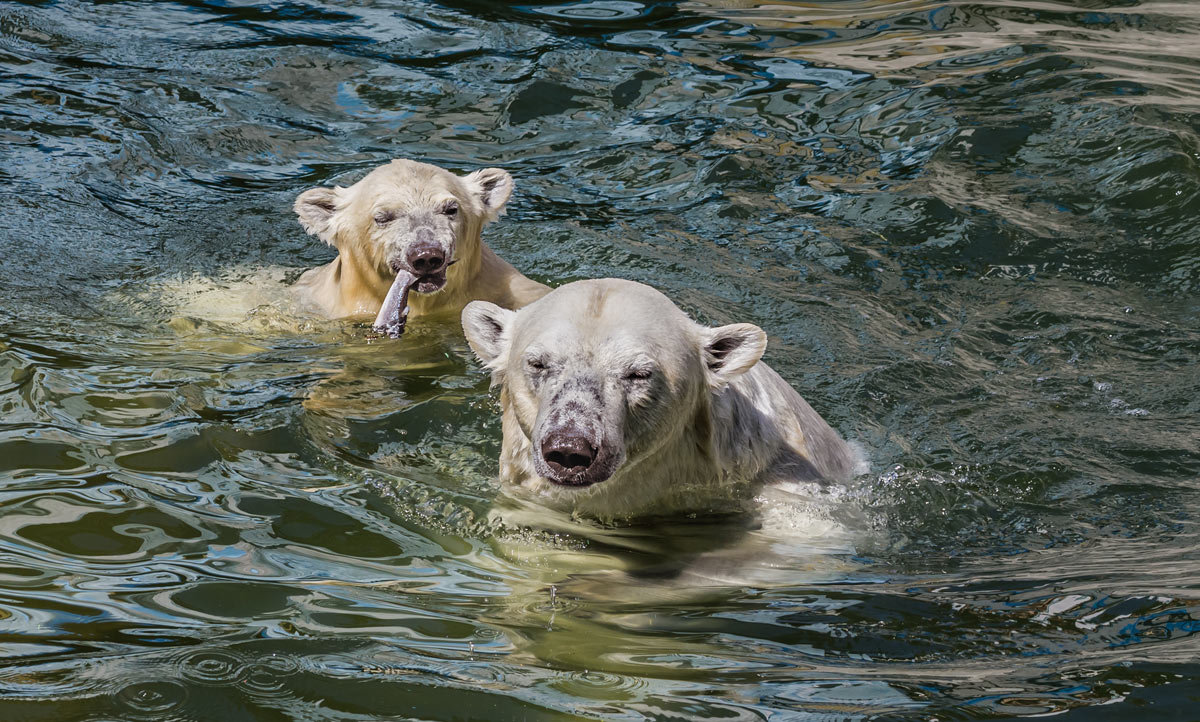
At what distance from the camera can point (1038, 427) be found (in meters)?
6.31

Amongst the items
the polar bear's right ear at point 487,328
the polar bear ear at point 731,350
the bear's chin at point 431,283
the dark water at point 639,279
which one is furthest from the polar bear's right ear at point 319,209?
the polar bear ear at point 731,350

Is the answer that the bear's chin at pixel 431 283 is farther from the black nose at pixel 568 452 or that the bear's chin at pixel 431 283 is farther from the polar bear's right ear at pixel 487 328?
the black nose at pixel 568 452

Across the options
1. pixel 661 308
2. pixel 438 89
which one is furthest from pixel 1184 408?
pixel 438 89

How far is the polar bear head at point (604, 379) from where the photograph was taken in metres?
4.27

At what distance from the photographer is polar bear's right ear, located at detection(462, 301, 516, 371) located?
197 inches

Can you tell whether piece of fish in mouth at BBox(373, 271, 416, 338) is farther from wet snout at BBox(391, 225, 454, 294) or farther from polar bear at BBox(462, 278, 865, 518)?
polar bear at BBox(462, 278, 865, 518)

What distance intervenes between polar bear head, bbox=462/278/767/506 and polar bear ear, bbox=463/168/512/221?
2.86m

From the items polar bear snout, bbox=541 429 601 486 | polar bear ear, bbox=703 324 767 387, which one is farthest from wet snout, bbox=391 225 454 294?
polar bear snout, bbox=541 429 601 486

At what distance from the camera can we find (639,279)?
8.53 metres

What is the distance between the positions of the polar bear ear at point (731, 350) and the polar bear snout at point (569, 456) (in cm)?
79

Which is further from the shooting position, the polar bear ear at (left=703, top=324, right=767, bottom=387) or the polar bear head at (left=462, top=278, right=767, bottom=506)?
the polar bear ear at (left=703, top=324, right=767, bottom=387)

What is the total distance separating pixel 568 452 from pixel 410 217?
→ 3.51 meters

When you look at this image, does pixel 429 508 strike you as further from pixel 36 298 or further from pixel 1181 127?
pixel 1181 127

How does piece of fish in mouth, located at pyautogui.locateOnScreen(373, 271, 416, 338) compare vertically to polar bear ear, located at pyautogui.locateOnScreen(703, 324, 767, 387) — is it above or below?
below
